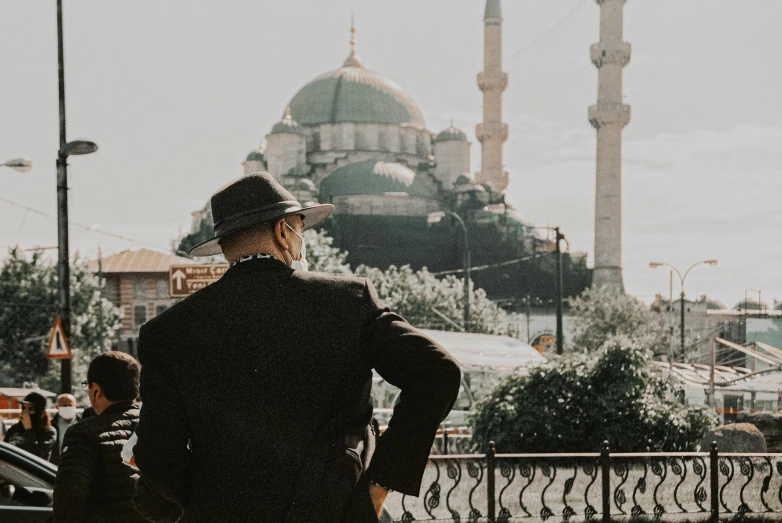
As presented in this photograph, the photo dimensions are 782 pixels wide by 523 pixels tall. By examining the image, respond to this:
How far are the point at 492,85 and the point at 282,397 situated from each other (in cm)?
7609

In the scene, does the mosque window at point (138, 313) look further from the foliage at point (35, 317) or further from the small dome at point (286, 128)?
the foliage at point (35, 317)

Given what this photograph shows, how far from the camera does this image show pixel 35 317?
43000 mm

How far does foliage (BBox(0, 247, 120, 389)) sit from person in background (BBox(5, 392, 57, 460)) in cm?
3484

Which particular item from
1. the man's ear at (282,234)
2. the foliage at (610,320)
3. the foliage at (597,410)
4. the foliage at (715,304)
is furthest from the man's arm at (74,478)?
the foliage at (715,304)

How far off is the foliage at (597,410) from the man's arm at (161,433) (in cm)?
1153

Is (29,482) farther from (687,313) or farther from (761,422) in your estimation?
(687,313)

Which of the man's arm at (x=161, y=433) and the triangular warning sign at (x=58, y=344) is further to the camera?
the triangular warning sign at (x=58, y=344)

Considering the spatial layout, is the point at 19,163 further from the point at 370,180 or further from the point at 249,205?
the point at 370,180

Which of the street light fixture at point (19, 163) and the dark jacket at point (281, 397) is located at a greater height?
the street light fixture at point (19, 163)

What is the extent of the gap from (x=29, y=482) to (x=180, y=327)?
3460 millimetres

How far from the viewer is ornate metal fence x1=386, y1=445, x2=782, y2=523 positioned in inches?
375

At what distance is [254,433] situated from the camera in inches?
89.9

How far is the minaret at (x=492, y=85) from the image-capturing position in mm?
76125

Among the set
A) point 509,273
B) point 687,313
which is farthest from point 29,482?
point 687,313
